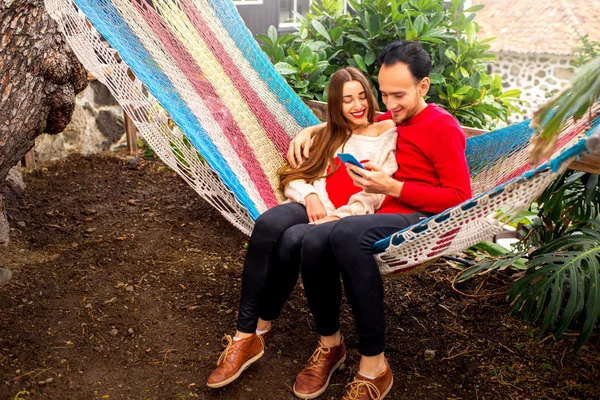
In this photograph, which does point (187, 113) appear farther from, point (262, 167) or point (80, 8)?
point (80, 8)

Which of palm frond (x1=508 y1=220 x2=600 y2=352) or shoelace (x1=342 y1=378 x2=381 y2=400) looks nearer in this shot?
shoelace (x1=342 y1=378 x2=381 y2=400)

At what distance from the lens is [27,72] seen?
6.61 feet

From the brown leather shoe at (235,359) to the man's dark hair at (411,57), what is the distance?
89 centimetres

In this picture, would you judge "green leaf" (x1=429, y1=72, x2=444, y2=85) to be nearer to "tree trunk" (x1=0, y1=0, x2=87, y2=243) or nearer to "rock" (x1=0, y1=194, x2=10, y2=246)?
"tree trunk" (x1=0, y1=0, x2=87, y2=243)

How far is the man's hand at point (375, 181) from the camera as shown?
5.49 feet

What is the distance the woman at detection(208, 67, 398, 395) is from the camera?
5.60 ft

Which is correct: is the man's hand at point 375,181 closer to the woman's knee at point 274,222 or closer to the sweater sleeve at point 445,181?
the sweater sleeve at point 445,181

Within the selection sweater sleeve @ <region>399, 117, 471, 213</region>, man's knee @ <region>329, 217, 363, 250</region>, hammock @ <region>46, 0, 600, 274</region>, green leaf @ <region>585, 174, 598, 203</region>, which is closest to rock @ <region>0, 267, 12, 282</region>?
hammock @ <region>46, 0, 600, 274</region>

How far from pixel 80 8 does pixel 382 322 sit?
1.32 m

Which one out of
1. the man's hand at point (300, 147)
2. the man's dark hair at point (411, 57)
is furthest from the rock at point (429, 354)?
the man's dark hair at point (411, 57)

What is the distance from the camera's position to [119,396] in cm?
173

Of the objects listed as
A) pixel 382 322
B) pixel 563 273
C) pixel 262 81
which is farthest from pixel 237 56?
pixel 563 273

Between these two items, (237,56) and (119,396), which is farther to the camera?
(237,56)

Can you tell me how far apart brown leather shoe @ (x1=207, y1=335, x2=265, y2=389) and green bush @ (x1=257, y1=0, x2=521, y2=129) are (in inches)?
56.8
